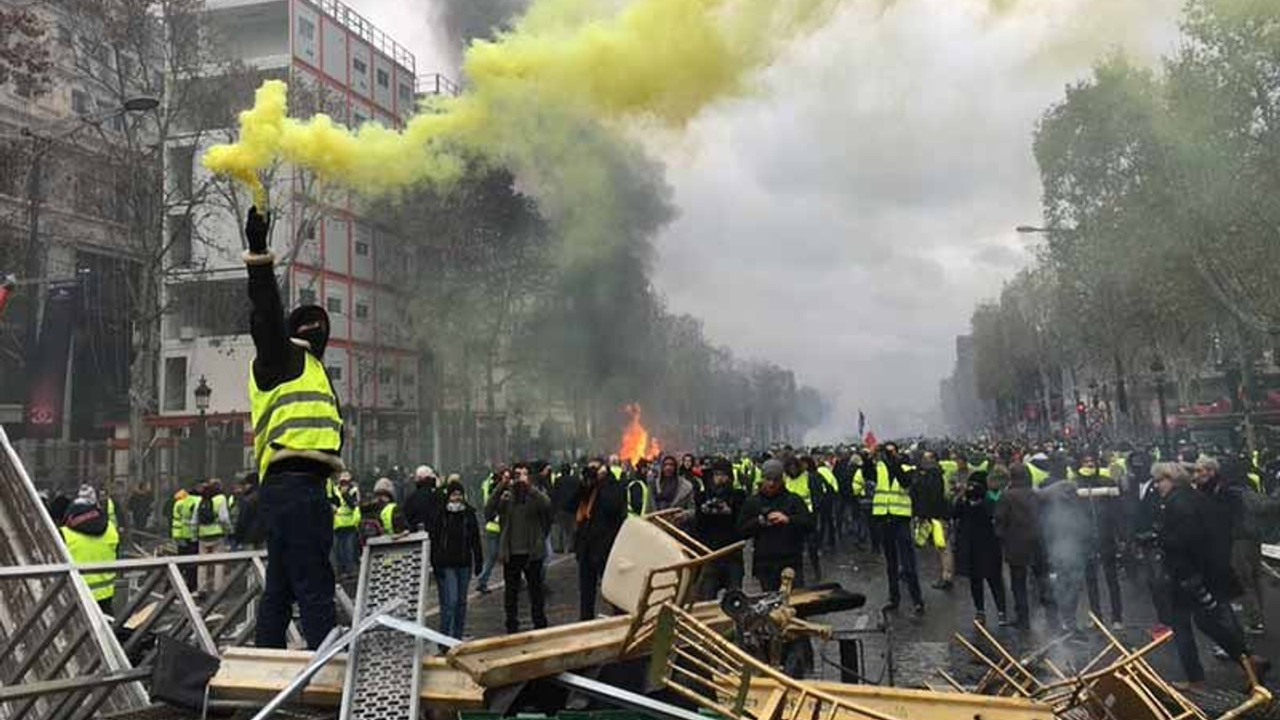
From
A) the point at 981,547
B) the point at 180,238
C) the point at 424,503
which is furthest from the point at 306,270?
the point at 981,547

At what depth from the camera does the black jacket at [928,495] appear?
1152 centimetres

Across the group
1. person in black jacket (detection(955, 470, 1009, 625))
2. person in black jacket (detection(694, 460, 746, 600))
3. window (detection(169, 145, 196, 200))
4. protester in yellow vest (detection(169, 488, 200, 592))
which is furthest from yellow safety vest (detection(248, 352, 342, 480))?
window (detection(169, 145, 196, 200))

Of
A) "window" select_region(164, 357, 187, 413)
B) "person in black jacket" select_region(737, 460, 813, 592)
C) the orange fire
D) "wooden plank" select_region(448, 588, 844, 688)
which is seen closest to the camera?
"wooden plank" select_region(448, 588, 844, 688)

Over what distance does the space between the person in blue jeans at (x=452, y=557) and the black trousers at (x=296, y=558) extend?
518 cm

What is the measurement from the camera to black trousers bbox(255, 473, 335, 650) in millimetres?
3996

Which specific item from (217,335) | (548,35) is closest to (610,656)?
(548,35)

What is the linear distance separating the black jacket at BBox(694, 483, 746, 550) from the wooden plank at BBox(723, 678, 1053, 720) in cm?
617

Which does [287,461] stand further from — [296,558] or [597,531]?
[597,531]

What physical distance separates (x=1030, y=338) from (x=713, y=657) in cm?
6653

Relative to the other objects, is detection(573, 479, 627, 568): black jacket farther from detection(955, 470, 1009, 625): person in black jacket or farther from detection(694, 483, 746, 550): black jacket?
detection(955, 470, 1009, 625): person in black jacket

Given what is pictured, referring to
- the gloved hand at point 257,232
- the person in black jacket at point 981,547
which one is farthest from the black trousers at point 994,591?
the gloved hand at point 257,232

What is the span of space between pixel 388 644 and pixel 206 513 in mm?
10990

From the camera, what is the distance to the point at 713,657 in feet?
11.7

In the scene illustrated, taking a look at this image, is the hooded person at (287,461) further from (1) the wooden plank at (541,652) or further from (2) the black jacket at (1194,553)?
(2) the black jacket at (1194,553)
